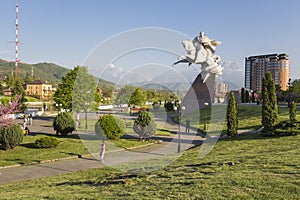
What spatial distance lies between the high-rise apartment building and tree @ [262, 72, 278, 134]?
9173cm

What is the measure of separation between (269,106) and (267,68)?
10130 centimetres

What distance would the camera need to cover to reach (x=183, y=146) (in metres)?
19.4

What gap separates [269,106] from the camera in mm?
19359

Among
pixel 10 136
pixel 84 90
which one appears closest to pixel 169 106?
pixel 84 90

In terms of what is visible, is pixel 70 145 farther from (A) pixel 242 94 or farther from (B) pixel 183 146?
(A) pixel 242 94

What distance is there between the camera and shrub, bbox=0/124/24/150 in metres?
16.1

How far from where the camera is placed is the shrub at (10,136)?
635 inches

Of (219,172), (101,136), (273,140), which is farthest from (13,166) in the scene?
(273,140)

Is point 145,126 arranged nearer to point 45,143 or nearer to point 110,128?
point 110,128

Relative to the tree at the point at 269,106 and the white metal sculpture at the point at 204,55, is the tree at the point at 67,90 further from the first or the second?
the tree at the point at 269,106

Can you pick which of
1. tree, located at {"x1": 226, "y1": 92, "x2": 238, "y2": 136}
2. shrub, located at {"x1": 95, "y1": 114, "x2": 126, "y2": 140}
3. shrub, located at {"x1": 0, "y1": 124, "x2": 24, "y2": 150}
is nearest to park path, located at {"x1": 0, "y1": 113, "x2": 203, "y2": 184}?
shrub, located at {"x1": 95, "y1": 114, "x2": 126, "y2": 140}

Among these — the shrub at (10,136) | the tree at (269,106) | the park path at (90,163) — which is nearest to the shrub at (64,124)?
the shrub at (10,136)

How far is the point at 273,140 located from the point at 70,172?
11.5 meters

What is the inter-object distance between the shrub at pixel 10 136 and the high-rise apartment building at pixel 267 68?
337ft
